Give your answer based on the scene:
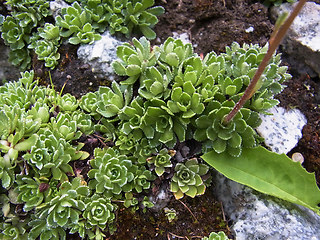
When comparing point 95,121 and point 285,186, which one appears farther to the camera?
point 95,121

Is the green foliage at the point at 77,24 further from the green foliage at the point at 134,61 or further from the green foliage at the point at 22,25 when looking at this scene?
the green foliage at the point at 134,61

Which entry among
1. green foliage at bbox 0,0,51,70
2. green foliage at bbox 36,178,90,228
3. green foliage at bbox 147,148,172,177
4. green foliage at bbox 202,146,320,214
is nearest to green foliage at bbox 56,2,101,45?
green foliage at bbox 0,0,51,70

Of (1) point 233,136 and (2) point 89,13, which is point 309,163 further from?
(2) point 89,13

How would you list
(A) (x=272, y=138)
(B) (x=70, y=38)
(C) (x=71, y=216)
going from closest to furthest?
(C) (x=71, y=216) → (A) (x=272, y=138) → (B) (x=70, y=38)

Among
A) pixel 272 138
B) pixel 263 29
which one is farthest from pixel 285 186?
pixel 263 29

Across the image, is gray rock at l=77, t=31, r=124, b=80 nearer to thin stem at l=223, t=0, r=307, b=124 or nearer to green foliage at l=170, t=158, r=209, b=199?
green foliage at l=170, t=158, r=209, b=199

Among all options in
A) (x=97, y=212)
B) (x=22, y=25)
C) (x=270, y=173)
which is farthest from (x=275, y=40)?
(x=22, y=25)

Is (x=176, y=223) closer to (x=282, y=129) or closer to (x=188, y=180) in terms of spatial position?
(x=188, y=180)

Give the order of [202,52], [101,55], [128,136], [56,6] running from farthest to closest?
[56,6]
[202,52]
[101,55]
[128,136]
